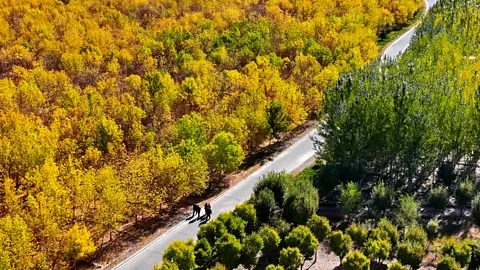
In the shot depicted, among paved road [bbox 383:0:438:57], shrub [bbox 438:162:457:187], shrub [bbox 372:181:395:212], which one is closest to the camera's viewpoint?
shrub [bbox 372:181:395:212]

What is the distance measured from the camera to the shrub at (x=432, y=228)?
1686 inches

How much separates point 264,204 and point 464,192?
18776mm

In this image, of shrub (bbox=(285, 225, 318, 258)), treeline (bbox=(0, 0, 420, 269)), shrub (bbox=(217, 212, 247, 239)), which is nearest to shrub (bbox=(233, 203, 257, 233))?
shrub (bbox=(217, 212, 247, 239))

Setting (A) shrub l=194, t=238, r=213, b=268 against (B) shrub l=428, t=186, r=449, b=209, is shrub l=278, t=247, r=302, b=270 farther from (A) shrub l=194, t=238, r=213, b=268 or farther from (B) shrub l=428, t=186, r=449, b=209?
(B) shrub l=428, t=186, r=449, b=209

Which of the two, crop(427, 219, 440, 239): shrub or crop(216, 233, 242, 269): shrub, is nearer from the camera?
crop(216, 233, 242, 269): shrub

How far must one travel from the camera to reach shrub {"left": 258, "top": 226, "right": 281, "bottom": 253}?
38875mm

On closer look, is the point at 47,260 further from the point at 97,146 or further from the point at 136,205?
the point at 97,146

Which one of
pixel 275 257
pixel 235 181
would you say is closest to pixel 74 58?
pixel 235 181

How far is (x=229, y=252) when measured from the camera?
36.9m

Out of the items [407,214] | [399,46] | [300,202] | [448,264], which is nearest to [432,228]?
[407,214]

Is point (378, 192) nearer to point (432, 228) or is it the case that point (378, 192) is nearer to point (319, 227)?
point (432, 228)

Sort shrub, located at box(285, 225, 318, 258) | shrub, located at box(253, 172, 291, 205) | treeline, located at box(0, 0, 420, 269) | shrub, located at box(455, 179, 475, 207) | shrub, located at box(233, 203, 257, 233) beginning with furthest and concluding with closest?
shrub, located at box(455, 179, 475, 207) < shrub, located at box(253, 172, 291, 205) < treeline, located at box(0, 0, 420, 269) < shrub, located at box(233, 203, 257, 233) < shrub, located at box(285, 225, 318, 258)

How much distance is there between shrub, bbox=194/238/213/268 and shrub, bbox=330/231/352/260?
9.64m

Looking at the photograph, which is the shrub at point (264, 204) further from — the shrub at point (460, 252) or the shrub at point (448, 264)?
the shrub at point (460, 252)
